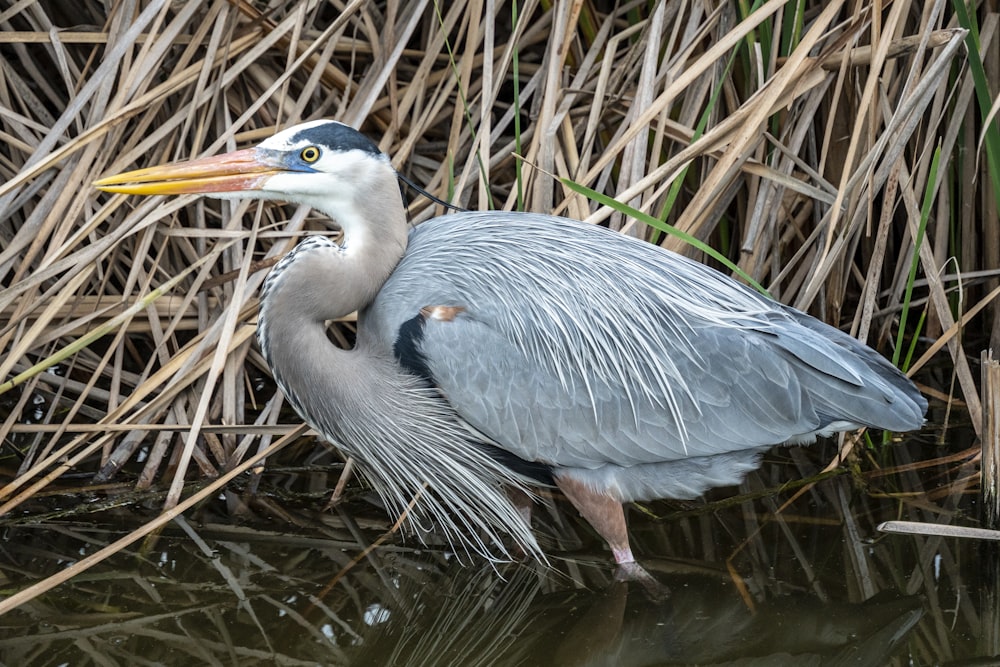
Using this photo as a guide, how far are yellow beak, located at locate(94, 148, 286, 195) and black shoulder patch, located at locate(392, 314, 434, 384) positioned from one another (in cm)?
49

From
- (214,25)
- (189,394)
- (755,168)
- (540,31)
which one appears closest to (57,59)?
(214,25)

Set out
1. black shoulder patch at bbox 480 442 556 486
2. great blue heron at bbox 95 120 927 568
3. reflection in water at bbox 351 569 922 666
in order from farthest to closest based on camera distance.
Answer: black shoulder patch at bbox 480 442 556 486, great blue heron at bbox 95 120 927 568, reflection in water at bbox 351 569 922 666

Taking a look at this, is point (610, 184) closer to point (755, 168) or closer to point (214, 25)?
point (755, 168)

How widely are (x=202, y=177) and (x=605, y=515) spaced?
4.29 feet

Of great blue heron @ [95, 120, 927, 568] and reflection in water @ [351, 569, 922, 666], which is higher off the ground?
great blue heron @ [95, 120, 927, 568]

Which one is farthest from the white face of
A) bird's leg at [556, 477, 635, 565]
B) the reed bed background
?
bird's leg at [556, 477, 635, 565]

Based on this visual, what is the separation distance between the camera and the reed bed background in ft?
10.3

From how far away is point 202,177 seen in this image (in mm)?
2627

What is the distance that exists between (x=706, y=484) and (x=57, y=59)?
95.1 inches

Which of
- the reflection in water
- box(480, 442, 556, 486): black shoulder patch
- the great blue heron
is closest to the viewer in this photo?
the reflection in water

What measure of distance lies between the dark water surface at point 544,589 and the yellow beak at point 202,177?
1.01m

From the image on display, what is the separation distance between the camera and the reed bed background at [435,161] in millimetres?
3133

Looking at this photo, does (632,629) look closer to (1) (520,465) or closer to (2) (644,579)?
(2) (644,579)

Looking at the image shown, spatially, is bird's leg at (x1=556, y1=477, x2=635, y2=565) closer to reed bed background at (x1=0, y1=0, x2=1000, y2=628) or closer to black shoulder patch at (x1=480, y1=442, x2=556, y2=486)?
black shoulder patch at (x1=480, y1=442, x2=556, y2=486)
